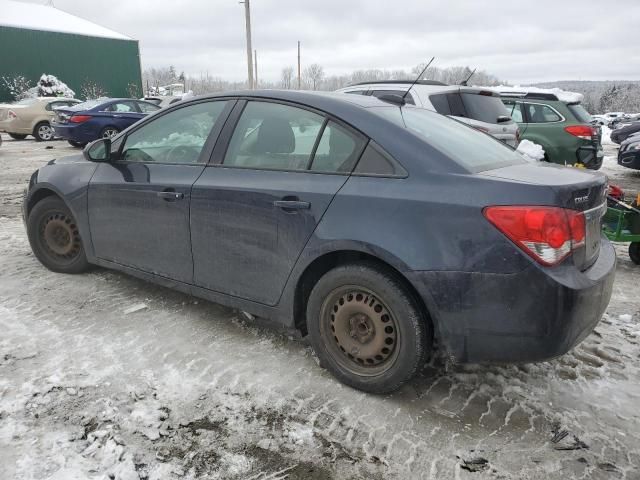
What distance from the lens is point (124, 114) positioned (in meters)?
14.3

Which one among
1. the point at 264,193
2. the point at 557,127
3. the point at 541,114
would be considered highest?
the point at 541,114

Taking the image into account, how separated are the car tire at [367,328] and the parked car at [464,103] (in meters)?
4.55

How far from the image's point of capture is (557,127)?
9.14 meters

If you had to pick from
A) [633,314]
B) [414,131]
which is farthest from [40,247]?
[633,314]

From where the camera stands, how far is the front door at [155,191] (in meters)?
3.33

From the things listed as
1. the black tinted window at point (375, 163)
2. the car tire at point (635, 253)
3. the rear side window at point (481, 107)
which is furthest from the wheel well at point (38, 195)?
the car tire at point (635, 253)

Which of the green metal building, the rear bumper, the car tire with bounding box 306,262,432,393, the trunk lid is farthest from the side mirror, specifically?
the green metal building

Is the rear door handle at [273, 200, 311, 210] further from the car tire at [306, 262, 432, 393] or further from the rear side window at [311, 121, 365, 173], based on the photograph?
the car tire at [306, 262, 432, 393]

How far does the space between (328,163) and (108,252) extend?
2056 millimetres

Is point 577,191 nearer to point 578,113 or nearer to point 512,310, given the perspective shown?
point 512,310

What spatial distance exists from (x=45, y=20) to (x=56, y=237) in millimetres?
38912

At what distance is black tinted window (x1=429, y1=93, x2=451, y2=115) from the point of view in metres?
6.70

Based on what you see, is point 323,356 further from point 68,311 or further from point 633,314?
point 633,314

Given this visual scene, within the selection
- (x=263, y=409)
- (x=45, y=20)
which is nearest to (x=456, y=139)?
(x=263, y=409)
